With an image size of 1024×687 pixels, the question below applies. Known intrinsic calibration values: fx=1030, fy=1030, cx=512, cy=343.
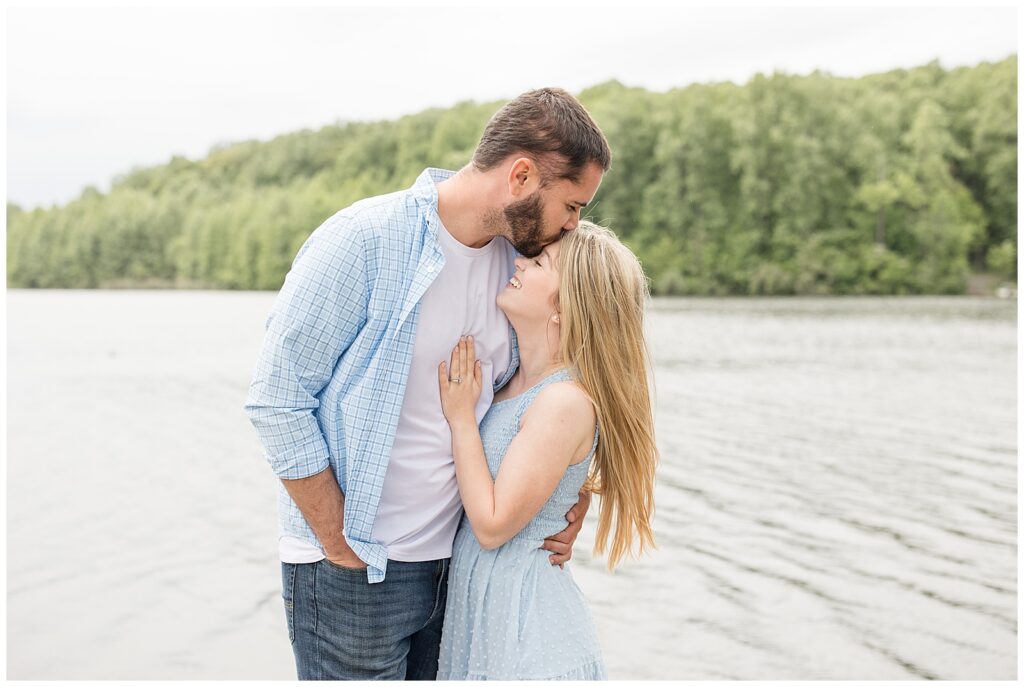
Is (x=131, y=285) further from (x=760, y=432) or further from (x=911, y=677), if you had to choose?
(x=911, y=677)

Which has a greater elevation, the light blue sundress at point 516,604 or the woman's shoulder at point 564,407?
the woman's shoulder at point 564,407

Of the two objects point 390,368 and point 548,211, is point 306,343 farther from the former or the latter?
point 548,211

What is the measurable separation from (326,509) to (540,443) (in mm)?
558

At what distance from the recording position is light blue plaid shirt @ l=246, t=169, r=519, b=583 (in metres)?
2.40

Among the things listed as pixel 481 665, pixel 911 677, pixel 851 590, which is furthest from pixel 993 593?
pixel 481 665

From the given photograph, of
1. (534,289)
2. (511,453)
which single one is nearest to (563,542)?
(511,453)

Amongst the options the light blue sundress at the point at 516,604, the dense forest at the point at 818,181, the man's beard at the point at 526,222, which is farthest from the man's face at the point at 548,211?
the dense forest at the point at 818,181

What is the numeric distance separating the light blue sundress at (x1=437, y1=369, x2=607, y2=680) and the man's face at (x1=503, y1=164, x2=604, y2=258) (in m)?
0.37

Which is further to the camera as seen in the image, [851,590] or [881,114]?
[881,114]

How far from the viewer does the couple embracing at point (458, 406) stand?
247 cm

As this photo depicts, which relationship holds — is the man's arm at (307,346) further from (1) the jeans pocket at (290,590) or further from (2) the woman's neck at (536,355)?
(2) the woman's neck at (536,355)

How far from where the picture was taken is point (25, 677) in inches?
213

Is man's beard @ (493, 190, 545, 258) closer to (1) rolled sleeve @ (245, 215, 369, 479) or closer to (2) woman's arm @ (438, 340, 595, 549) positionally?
(2) woman's arm @ (438, 340, 595, 549)

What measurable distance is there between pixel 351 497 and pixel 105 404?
1346cm
